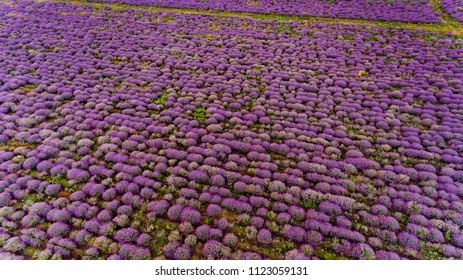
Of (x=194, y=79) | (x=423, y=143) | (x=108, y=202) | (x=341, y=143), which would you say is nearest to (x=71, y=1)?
(x=194, y=79)

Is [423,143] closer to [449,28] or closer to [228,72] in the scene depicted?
[228,72]

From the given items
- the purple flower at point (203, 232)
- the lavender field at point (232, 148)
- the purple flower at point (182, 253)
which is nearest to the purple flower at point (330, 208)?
the lavender field at point (232, 148)

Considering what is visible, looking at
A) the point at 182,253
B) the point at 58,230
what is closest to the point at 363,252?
the point at 182,253

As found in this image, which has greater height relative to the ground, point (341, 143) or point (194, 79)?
point (194, 79)

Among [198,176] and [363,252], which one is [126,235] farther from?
[363,252]

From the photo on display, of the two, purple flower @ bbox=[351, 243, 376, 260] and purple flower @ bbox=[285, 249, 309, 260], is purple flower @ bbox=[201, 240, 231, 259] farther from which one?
purple flower @ bbox=[351, 243, 376, 260]

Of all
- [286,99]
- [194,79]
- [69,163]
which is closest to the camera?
[69,163]
